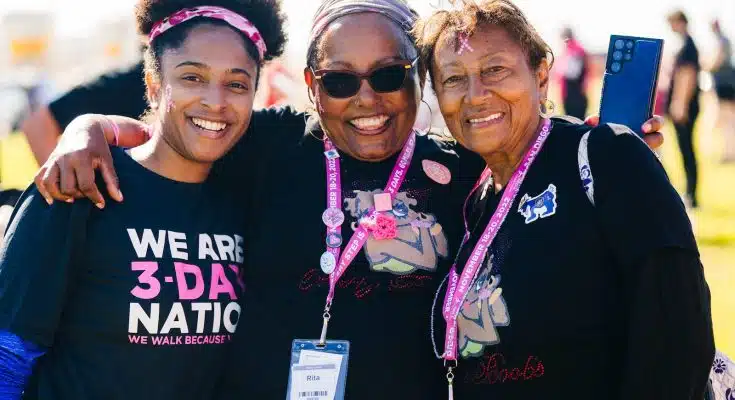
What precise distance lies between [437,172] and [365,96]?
0.42 metres

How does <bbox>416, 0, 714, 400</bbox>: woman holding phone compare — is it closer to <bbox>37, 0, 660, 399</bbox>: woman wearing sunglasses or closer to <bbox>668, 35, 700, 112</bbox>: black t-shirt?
<bbox>37, 0, 660, 399</bbox>: woman wearing sunglasses

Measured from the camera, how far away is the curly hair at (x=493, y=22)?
9.30 feet

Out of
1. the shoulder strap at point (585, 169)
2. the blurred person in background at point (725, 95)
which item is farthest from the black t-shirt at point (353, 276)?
the blurred person in background at point (725, 95)

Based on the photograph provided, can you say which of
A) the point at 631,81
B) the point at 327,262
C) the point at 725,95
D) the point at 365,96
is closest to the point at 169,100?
A: the point at 365,96

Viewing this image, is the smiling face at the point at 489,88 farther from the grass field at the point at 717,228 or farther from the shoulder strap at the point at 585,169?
the grass field at the point at 717,228

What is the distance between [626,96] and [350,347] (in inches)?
54.3

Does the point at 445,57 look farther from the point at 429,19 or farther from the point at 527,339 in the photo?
the point at 527,339

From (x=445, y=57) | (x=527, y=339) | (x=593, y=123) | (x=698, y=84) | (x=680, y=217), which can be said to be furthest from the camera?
(x=698, y=84)

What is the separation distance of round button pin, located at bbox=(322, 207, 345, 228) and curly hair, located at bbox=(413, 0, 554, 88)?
705 millimetres

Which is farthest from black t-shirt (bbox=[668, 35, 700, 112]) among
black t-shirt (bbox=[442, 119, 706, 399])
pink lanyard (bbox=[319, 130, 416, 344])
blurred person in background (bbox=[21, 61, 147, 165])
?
black t-shirt (bbox=[442, 119, 706, 399])

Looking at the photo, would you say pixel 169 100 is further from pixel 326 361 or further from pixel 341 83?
pixel 326 361

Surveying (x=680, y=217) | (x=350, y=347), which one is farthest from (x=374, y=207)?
(x=680, y=217)

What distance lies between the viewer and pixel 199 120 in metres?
3.08

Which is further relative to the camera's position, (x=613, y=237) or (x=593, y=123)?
(x=593, y=123)
